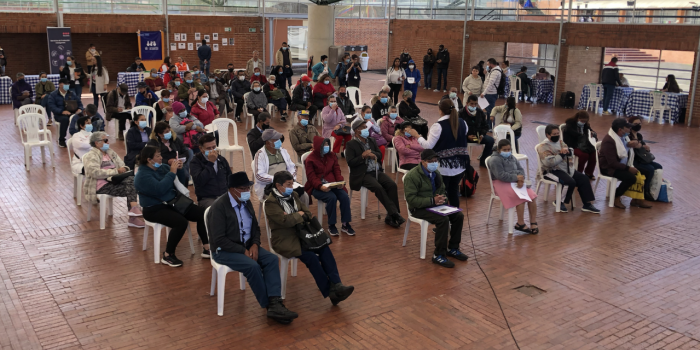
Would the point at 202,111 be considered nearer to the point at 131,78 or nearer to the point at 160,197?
the point at 160,197

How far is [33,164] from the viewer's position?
13125 mm

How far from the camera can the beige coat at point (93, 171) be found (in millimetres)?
9367

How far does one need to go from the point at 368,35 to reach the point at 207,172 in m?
31.1

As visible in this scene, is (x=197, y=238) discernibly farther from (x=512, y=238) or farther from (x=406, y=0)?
(x=406, y=0)

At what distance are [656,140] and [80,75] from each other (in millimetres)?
15348

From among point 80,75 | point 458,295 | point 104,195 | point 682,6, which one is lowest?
point 458,295

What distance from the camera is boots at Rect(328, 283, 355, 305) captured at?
6.93 meters

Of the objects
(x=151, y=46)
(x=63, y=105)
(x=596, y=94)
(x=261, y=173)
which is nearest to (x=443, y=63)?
(x=596, y=94)

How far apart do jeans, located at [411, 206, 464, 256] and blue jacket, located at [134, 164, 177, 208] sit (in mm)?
3092

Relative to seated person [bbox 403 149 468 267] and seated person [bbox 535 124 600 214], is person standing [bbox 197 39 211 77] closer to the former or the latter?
seated person [bbox 535 124 600 214]

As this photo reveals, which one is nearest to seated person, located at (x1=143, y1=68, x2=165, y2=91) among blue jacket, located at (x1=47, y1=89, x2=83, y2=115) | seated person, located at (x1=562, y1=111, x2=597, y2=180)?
blue jacket, located at (x1=47, y1=89, x2=83, y2=115)

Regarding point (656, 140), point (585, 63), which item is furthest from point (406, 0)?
point (656, 140)

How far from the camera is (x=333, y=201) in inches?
360

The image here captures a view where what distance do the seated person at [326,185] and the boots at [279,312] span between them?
102 inches
